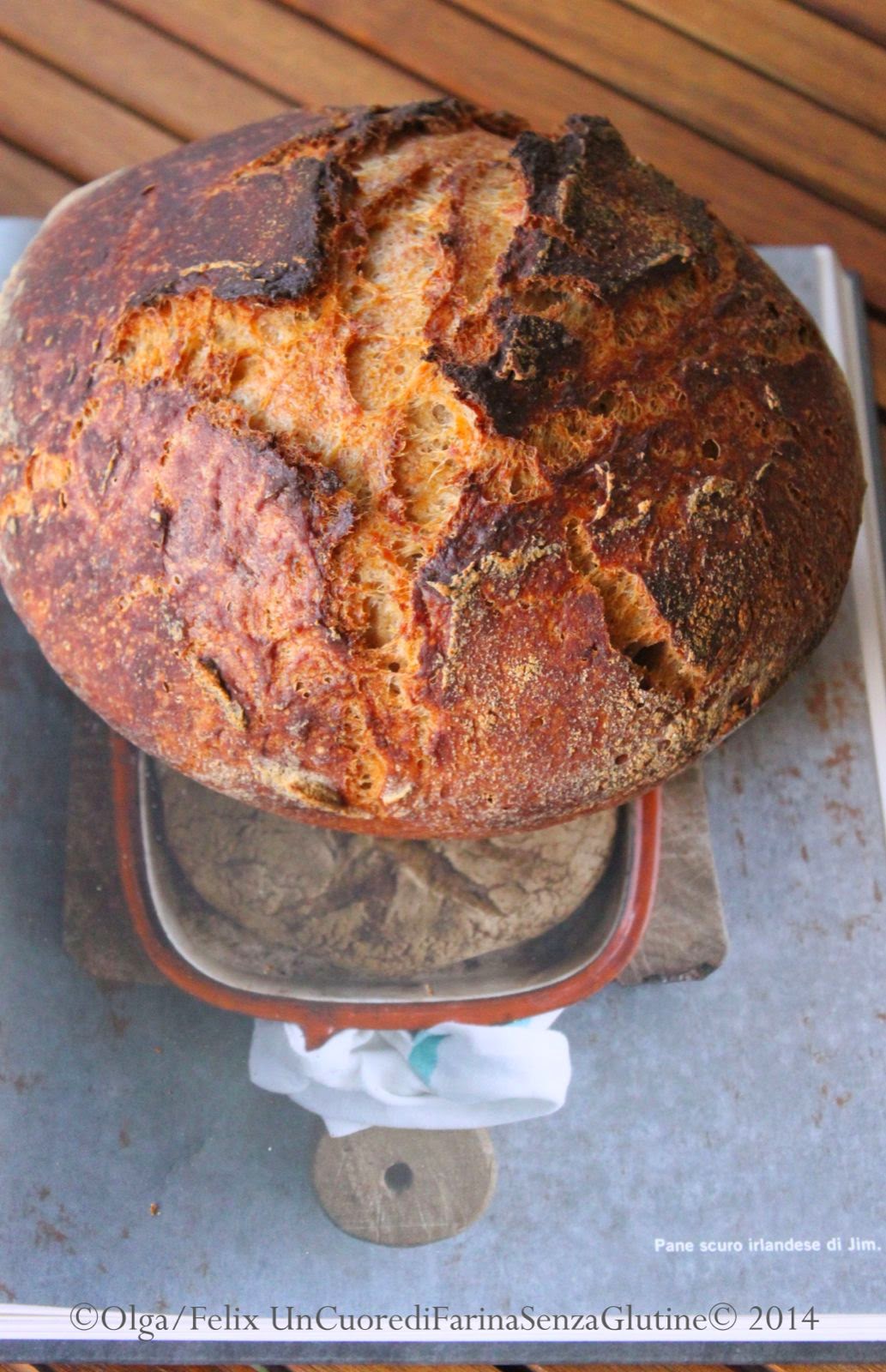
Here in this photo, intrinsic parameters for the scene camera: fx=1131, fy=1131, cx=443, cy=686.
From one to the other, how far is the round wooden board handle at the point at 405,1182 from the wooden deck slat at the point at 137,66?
1.23 metres

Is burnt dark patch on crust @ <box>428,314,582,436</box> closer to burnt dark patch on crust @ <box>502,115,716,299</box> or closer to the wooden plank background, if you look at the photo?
burnt dark patch on crust @ <box>502,115,716,299</box>

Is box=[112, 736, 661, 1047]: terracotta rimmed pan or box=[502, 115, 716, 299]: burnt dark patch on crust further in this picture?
box=[112, 736, 661, 1047]: terracotta rimmed pan

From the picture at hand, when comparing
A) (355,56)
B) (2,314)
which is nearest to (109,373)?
(2,314)

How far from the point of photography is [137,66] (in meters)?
1.47

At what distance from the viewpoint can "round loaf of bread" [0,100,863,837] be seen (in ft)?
2.68

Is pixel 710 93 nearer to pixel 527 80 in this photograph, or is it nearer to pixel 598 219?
pixel 527 80

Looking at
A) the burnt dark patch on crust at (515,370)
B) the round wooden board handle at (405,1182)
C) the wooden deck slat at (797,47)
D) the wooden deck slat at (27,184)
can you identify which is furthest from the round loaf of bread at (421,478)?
the wooden deck slat at (797,47)

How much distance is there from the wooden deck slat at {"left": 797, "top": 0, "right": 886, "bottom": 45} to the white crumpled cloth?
1.32 meters

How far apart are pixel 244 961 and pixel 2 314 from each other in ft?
2.12

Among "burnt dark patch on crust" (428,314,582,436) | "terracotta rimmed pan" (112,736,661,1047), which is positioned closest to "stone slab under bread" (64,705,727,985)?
"terracotta rimmed pan" (112,736,661,1047)

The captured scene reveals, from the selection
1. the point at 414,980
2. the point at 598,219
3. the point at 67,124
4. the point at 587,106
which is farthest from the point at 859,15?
the point at 414,980

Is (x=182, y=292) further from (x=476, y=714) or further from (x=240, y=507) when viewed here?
(x=476, y=714)

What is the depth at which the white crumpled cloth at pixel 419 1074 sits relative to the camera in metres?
1.08

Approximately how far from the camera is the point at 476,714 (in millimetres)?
842
